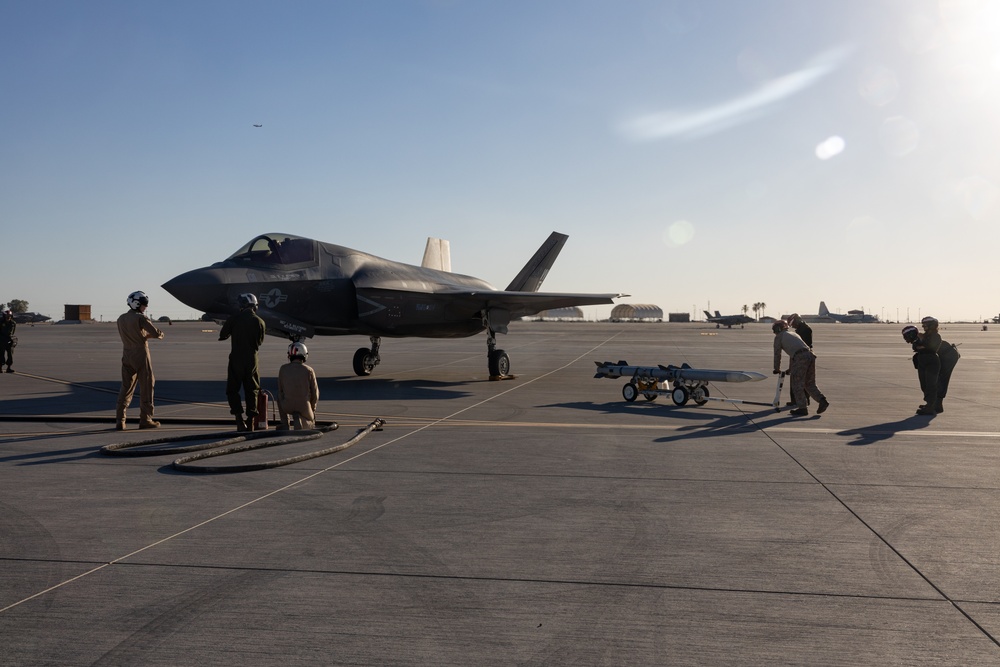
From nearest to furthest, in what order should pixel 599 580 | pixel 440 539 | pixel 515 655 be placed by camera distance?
1. pixel 515 655
2. pixel 599 580
3. pixel 440 539

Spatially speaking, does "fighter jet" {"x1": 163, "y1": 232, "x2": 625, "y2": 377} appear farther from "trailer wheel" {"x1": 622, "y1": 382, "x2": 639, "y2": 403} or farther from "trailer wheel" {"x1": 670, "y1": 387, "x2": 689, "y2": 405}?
"trailer wheel" {"x1": 670, "y1": 387, "x2": 689, "y2": 405}

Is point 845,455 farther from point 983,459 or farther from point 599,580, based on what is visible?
point 599,580

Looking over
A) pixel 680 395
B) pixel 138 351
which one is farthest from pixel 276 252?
pixel 680 395

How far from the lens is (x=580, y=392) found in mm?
17766

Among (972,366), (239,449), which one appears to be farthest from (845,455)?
(972,366)

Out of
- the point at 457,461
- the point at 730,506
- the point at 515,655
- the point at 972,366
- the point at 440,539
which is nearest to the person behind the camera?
the point at 515,655

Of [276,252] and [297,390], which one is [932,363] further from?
[276,252]

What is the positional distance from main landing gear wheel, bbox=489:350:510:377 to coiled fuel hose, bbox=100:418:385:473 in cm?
1045

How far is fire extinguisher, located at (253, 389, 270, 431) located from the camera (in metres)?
11.2

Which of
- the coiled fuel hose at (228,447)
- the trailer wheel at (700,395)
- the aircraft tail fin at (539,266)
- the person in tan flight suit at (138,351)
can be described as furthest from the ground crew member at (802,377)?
the aircraft tail fin at (539,266)

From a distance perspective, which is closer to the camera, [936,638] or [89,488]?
[936,638]

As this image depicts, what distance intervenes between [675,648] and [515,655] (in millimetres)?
801

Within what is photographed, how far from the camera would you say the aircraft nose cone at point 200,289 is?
52.0 ft

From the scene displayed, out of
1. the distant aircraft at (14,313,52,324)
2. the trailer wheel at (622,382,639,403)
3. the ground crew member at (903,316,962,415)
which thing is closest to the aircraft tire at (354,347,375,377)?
the trailer wheel at (622,382,639,403)
